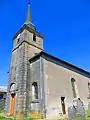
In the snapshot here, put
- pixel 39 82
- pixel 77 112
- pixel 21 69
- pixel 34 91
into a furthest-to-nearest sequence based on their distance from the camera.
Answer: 1. pixel 21 69
2. pixel 34 91
3. pixel 39 82
4. pixel 77 112

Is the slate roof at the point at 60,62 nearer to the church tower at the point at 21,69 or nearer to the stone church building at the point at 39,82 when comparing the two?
the stone church building at the point at 39,82

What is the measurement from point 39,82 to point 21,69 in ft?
9.95

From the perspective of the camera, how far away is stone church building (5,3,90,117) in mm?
13953

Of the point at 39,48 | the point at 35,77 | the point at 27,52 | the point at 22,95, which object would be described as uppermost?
the point at 39,48

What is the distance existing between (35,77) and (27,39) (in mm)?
5870

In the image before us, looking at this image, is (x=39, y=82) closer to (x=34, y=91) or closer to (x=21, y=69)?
(x=34, y=91)

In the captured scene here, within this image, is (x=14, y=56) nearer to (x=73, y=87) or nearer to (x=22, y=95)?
(x=22, y=95)

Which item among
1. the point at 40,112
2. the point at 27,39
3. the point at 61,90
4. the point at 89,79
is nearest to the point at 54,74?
the point at 61,90

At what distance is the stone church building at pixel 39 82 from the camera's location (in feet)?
45.8

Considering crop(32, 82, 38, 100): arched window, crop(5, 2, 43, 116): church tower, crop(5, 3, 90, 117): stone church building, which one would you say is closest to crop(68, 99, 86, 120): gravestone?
crop(5, 3, 90, 117): stone church building

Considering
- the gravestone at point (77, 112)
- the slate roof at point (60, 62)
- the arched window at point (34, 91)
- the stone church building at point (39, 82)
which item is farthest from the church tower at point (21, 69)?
the gravestone at point (77, 112)

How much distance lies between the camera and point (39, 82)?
14.5m

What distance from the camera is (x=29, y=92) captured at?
15.1m

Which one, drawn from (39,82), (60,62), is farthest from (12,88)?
(60,62)
